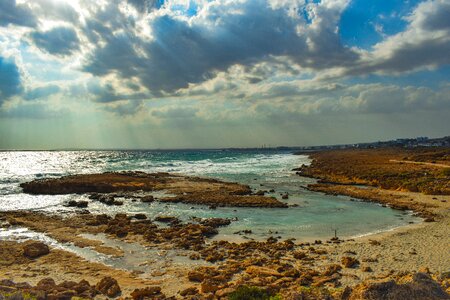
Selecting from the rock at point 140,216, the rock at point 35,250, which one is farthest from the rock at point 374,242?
the rock at point 35,250

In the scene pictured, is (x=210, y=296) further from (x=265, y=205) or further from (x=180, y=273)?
(x=265, y=205)

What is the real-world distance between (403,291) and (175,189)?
45858 millimetres

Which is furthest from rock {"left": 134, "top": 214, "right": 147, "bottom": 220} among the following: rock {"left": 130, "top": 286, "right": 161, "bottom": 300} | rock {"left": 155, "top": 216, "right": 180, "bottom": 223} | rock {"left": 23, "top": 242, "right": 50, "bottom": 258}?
rock {"left": 130, "top": 286, "right": 161, "bottom": 300}

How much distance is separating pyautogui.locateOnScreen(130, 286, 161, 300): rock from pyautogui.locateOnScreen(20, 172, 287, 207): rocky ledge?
81.8 ft

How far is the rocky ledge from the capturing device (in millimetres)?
41188

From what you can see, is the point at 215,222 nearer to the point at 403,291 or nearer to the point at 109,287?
the point at 109,287

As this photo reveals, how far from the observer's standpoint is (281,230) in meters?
27.5

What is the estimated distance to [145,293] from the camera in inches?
565

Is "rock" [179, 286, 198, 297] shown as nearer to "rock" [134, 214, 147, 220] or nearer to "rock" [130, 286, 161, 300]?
"rock" [130, 286, 161, 300]

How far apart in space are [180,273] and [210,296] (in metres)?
4.69

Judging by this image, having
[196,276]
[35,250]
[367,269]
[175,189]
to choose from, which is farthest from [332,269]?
[175,189]

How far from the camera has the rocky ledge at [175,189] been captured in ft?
135

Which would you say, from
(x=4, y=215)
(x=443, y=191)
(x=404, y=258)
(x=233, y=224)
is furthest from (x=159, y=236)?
(x=443, y=191)

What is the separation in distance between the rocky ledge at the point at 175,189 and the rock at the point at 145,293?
24.9 metres
